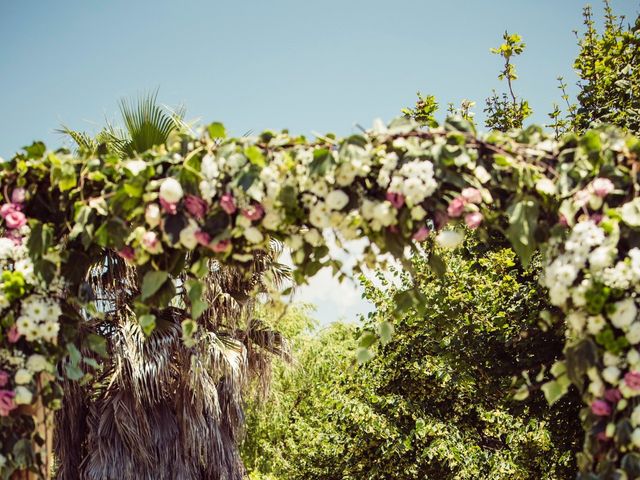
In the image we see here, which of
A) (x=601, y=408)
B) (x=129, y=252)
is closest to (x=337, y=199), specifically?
(x=129, y=252)

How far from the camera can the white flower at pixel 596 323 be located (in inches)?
103

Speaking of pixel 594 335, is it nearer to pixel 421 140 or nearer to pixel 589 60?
pixel 421 140

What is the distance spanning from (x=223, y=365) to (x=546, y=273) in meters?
5.62

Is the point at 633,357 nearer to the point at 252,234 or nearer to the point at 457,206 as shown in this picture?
the point at 457,206

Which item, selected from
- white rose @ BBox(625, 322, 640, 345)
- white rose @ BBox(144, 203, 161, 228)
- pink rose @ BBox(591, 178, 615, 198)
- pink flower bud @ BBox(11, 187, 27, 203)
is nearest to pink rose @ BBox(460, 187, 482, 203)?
pink rose @ BBox(591, 178, 615, 198)

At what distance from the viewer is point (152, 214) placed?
2.87 meters

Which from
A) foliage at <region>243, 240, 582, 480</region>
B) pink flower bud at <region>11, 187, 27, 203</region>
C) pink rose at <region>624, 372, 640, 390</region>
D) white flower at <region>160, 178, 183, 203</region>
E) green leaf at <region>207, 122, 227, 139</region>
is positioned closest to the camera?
pink rose at <region>624, 372, 640, 390</region>

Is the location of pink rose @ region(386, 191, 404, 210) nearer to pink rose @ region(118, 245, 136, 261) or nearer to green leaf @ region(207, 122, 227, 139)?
green leaf @ region(207, 122, 227, 139)

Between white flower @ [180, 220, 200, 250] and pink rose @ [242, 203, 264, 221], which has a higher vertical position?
pink rose @ [242, 203, 264, 221]

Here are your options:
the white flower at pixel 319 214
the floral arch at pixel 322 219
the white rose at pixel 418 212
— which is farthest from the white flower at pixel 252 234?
the white rose at pixel 418 212

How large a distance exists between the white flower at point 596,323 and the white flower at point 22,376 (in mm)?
2313

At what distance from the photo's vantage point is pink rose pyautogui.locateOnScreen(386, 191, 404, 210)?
2.86m

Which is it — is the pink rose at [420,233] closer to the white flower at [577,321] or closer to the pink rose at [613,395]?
the white flower at [577,321]

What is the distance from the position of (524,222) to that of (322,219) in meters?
0.82
